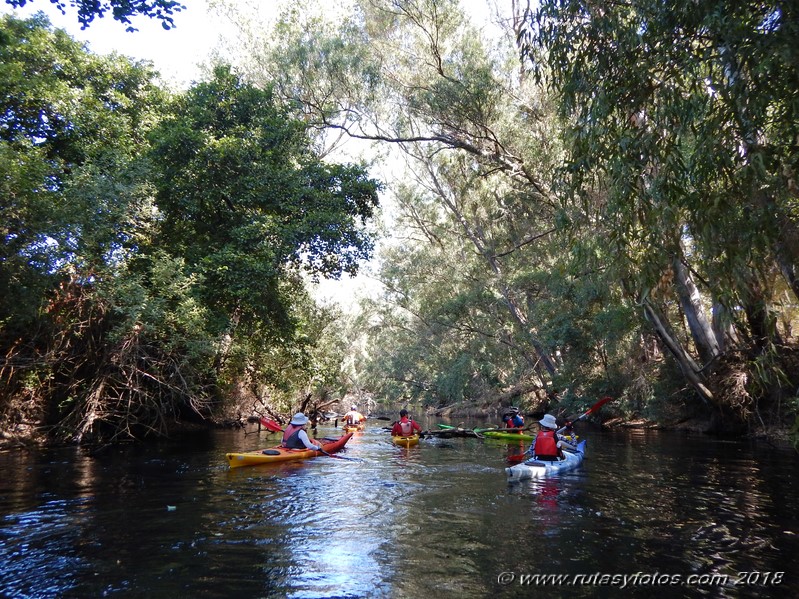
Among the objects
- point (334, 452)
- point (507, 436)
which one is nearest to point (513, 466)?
point (334, 452)

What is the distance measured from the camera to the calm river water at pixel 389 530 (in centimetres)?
514

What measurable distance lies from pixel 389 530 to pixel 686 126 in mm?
5619

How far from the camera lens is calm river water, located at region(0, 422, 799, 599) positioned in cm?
514

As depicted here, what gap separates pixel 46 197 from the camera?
11094 millimetres

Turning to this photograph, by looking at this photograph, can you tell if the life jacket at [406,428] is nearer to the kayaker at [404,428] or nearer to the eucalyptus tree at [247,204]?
the kayaker at [404,428]

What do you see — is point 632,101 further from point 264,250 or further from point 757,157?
point 264,250

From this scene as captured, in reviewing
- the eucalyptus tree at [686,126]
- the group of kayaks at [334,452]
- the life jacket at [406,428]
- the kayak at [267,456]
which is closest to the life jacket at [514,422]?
the life jacket at [406,428]

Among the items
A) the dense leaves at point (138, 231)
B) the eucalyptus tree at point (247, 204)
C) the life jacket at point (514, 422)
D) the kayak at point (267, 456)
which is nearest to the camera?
the kayak at point (267, 456)

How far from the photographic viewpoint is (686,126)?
585cm

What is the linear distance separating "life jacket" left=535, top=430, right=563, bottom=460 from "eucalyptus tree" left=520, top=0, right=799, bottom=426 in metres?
4.90

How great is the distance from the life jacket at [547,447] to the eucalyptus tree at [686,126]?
16.1 ft

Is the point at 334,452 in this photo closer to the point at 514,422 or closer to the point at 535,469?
the point at 535,469

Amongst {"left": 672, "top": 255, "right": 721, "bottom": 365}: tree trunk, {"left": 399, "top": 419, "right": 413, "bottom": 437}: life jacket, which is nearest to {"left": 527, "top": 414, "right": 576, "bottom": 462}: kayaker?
{"left": 399, "top": 419, "right": 413, "bottom": 437}: life jacket

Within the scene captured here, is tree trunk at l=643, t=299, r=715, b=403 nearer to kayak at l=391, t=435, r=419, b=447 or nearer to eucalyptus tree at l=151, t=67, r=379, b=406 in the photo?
kayak at l=391, t=435, r=419, b=447
